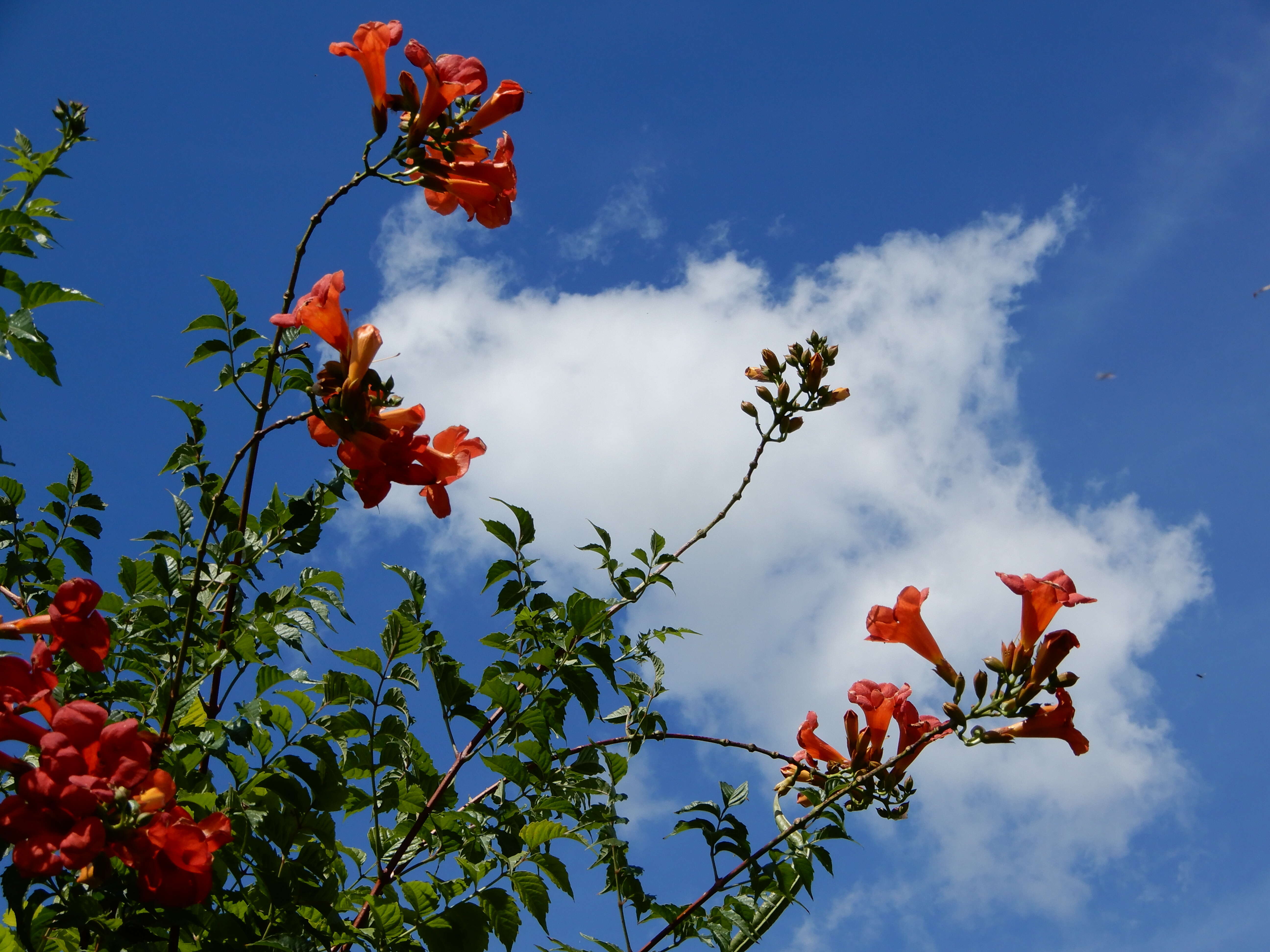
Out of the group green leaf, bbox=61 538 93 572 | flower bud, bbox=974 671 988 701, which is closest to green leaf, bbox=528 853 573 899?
flower bud, bbox=974 671 988 701

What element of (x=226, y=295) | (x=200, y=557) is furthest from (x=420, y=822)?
(x=226, y=295)

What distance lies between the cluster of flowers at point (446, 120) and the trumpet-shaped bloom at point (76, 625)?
1.56 metres

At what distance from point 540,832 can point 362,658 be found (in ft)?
2.63

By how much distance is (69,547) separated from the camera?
3.78m

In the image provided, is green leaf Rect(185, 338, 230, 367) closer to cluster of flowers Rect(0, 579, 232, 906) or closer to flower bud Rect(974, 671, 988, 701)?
cluster of flowers Rect(0, 579, 232, 906)

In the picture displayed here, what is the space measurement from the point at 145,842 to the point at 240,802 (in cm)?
58

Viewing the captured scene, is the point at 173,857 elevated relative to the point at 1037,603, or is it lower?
lower

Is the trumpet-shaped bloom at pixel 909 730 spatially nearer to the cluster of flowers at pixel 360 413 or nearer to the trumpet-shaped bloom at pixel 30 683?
the cluster of flowers at pixel 360 413

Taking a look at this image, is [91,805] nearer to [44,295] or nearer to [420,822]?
[420,822]

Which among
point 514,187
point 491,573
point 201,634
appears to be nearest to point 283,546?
point 201,634

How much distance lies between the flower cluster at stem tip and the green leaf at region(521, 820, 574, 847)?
1229mm

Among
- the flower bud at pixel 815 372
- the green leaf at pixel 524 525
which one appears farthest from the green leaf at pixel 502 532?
the flower bud at pixel 815 372

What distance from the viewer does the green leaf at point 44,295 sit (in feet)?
9.73

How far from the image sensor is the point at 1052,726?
322 centimetres
